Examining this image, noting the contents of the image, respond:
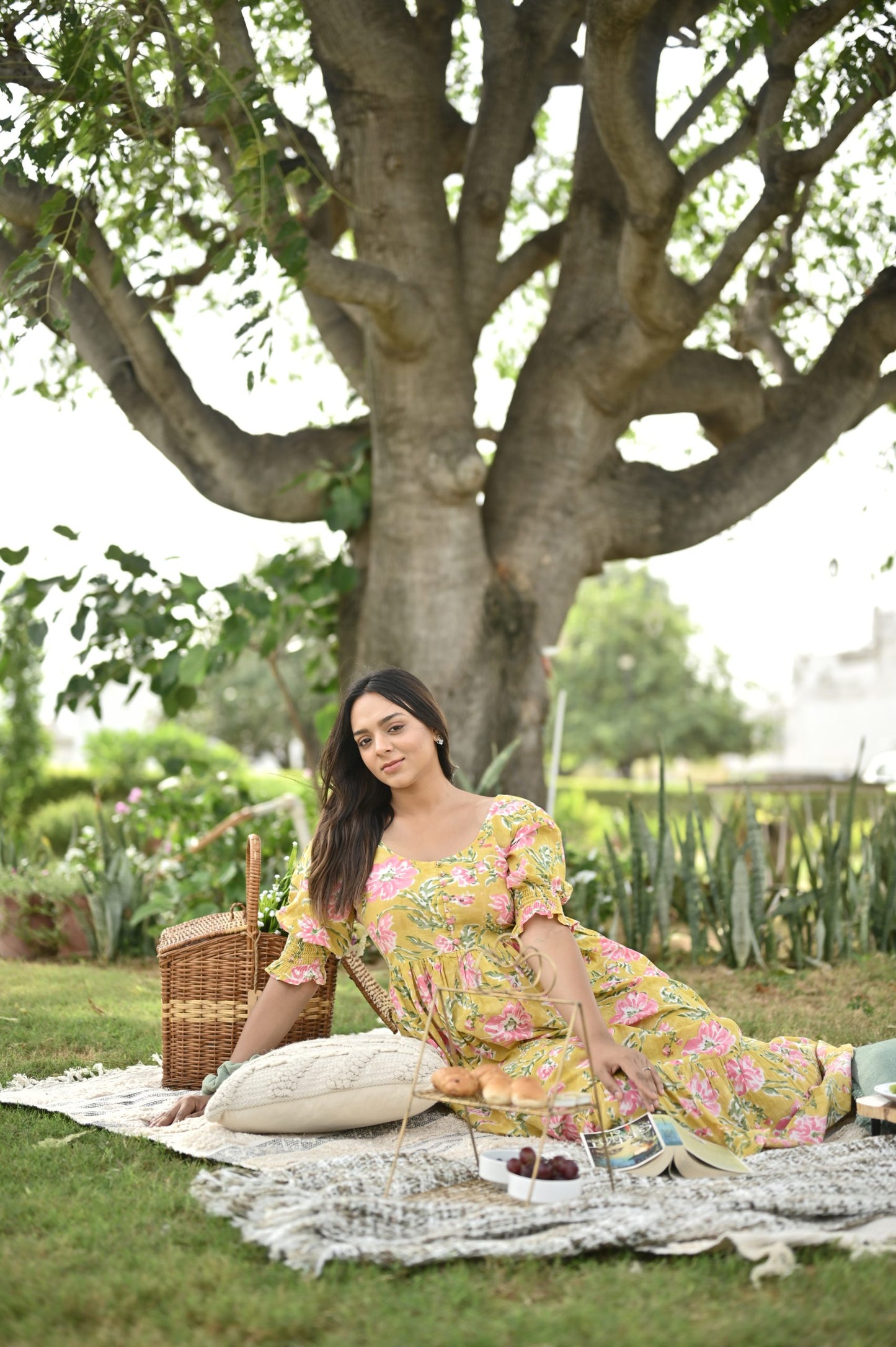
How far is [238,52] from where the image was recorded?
4.71m

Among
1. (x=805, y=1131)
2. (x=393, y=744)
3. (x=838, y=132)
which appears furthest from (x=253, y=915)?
(x=838, y=132)

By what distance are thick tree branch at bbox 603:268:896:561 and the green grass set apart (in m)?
4.43

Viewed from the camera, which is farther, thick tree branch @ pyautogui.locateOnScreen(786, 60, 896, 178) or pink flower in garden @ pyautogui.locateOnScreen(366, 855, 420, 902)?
thick tree branch @ pyautogui.locateOnScreen(786, 60, 896, 178)

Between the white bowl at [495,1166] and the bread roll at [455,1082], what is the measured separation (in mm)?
160

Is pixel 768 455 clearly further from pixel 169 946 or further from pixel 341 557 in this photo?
pixel 169 946

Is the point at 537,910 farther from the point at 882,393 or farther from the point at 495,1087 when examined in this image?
the point at 882,393

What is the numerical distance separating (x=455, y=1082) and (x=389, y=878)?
2.30 feet

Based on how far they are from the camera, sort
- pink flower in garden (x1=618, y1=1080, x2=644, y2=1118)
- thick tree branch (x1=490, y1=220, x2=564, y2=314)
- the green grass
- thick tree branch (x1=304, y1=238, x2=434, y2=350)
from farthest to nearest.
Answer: thick tree branch (x1=490, y1=220, x2=564, y2=314), thick tree branch (x1=304, y1=238, x2=434, y2=350), pink flower in garden (x1=618, y1=1080, x2=644, y2=1118), the green grass

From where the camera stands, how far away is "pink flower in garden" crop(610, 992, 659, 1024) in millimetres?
3195

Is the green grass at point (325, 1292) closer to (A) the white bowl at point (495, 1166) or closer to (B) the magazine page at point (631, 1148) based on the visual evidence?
(A) the white bowl at point (495, 1166)

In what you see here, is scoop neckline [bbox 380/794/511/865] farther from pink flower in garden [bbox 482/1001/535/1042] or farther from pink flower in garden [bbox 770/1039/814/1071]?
pink flower in garden [bbox 770/1039/814/1071]

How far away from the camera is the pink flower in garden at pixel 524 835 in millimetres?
3131

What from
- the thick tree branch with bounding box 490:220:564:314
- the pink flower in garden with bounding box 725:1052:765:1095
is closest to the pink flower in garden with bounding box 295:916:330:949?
the pink flower in garden with bounding box 725:1052:765:1095

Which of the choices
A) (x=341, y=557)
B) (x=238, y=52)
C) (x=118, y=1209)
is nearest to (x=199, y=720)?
(x=341, y=557)
